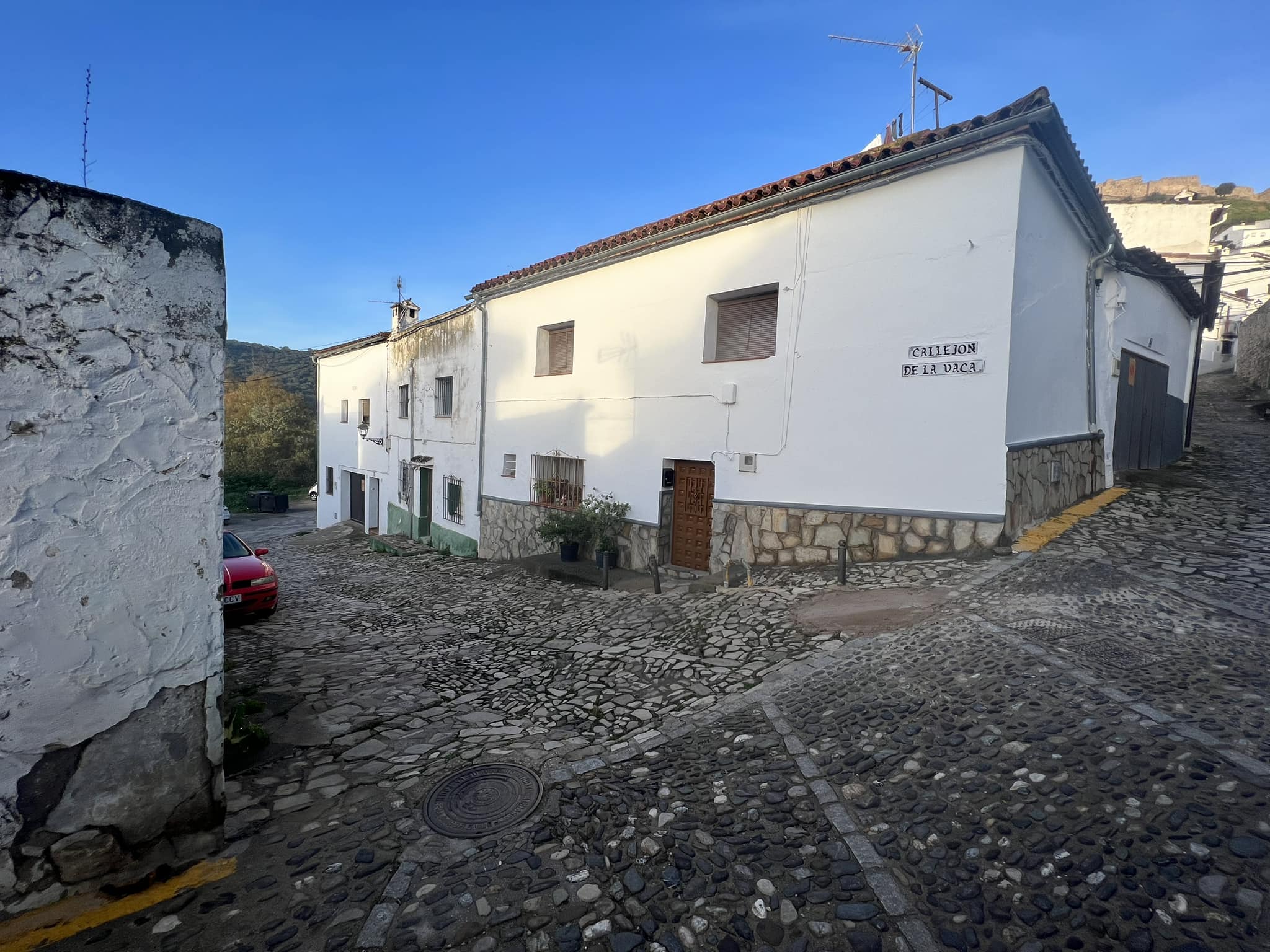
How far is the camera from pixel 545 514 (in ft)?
40.5

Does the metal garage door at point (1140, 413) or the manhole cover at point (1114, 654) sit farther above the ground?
the metal garage door at point (1140, 413)

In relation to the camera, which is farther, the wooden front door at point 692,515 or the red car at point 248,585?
the wooden front door at point 692,515

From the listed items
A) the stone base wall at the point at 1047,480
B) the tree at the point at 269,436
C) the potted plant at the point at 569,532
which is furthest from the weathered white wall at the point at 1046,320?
the tree at the point at 269,436

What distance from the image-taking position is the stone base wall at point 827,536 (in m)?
7.20

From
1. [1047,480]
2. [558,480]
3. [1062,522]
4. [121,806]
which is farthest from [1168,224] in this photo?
[121,806]

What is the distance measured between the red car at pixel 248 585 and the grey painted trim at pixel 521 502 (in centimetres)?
522

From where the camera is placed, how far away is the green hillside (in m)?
47.1

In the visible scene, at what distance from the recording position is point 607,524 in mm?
10625

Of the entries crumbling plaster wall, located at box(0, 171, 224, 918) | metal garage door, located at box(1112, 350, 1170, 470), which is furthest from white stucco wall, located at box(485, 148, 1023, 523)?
crumbling plaster wall, located at box(0, 171, 224, 918)

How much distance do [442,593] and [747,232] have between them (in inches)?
297

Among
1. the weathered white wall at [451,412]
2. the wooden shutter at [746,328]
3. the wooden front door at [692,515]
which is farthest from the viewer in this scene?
the weathered white wall at [451,412]

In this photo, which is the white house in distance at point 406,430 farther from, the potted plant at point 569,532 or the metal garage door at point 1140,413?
the metal garage door at point 1140,413

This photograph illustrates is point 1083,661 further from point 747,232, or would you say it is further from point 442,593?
point 442,593

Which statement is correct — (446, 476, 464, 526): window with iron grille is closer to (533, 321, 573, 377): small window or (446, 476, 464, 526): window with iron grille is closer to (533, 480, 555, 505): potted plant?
(533, 480, 555, 505): potted plant
